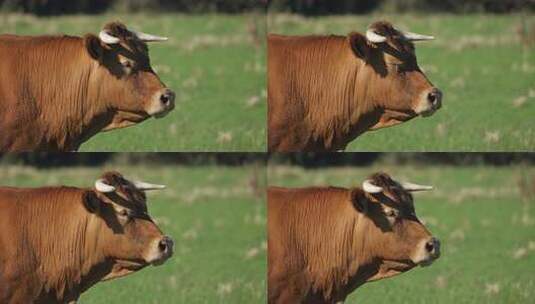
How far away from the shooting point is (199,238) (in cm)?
1291

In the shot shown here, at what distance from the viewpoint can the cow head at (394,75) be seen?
12.9m

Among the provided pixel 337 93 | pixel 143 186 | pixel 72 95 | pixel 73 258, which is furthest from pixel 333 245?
pixel 72 95

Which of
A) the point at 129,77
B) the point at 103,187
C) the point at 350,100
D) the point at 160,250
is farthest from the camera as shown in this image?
the point at 350,100

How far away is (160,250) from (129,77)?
1083 mm

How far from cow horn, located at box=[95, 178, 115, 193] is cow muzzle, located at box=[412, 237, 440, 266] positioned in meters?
1.90

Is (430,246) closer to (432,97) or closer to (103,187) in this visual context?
(432,97)

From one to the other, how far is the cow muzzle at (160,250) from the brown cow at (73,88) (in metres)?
0.76

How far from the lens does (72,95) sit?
12.9m

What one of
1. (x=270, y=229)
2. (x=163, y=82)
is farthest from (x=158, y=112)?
(x=270, y=229)

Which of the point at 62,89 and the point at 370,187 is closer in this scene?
the point at 370,187

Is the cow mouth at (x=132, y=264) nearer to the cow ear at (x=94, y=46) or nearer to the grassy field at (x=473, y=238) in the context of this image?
the cow ear at (x=94, y=46)

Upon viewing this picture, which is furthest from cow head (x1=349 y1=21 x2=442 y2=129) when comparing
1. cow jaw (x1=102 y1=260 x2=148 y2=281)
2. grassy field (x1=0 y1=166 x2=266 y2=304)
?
cow jaw (x1=102 y1=260 x2=148 y2=281)

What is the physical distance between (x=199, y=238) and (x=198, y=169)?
16.8 inches

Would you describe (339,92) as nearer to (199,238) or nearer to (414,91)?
(414,91)
